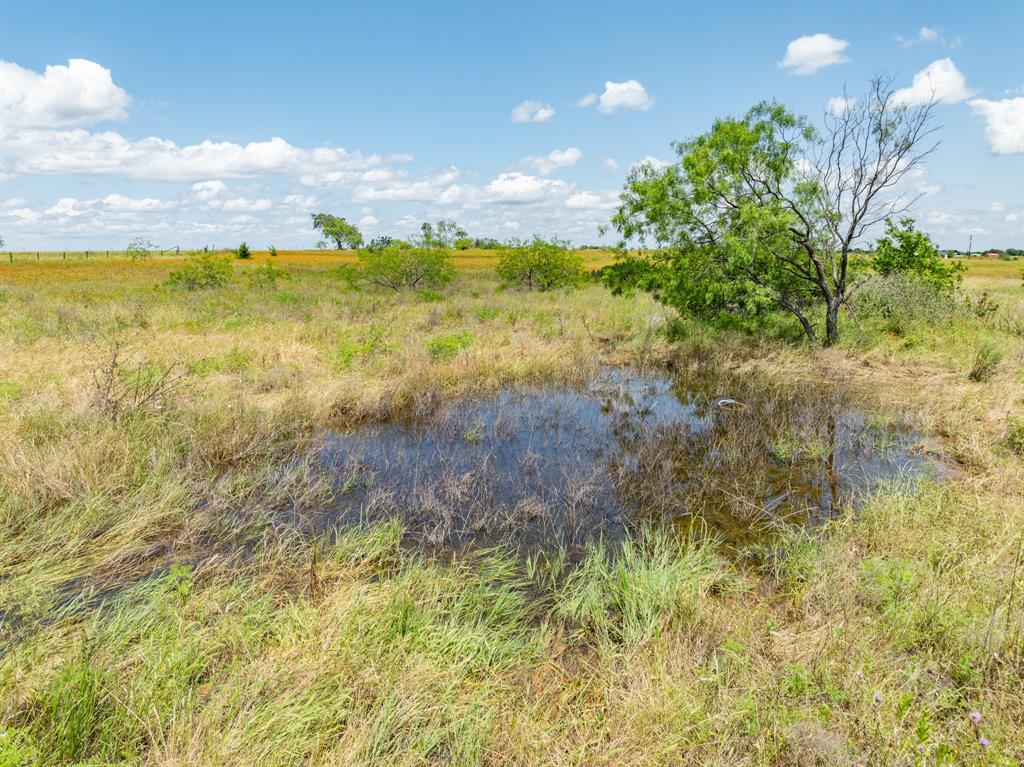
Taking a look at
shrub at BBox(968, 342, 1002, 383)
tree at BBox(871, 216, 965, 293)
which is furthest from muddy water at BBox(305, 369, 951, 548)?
tree at BBox(871, 216, 965, 293)

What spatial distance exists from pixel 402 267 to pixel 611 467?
20.7 m

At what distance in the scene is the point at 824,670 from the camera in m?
2.94

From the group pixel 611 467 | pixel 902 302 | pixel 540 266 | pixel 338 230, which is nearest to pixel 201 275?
pixel 540 266

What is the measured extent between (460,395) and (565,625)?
21.1 feet

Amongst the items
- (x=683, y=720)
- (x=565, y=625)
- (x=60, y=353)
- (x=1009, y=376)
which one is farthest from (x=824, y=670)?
(x=60, y=353)

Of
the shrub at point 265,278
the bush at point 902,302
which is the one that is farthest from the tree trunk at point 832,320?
the shrub at point 265,278

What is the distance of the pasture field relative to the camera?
253 centimetres

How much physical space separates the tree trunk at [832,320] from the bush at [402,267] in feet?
59.4

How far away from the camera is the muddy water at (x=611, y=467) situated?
5.36 meters

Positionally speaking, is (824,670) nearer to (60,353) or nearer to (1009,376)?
(1009,376)

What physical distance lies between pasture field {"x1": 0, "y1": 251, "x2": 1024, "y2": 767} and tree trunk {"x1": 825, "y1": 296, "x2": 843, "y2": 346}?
4855 millimetres

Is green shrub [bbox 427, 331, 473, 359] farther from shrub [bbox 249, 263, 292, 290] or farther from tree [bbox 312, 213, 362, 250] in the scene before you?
tree [bbox 312, 213, 362, 250]

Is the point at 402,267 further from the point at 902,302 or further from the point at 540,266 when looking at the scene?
the point at 902,302

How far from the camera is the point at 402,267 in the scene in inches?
982
